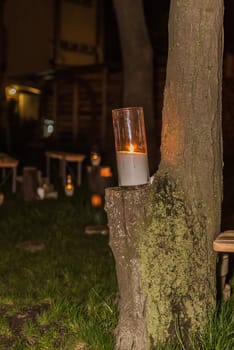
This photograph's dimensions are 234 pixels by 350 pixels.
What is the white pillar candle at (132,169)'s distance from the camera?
435 cm

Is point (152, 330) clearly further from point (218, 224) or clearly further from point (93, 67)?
point (93, 67)

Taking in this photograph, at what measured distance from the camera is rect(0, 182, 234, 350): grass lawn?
4.17 meters

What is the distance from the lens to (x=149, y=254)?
12.5 feet

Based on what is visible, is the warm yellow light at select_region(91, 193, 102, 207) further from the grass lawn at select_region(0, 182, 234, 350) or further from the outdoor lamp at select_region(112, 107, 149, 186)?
the outdoor lamp at select_region(112, 107, 149, 186)

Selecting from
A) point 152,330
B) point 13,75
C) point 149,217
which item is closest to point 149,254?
point 149,217

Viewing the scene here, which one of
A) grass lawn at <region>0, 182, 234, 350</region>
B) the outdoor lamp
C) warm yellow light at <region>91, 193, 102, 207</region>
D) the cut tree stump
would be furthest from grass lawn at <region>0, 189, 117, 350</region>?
the outdoor lamp

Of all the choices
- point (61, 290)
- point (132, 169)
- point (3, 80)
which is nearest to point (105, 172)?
point (61, 290)

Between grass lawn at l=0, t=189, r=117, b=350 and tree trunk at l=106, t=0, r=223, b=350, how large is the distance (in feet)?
1.45

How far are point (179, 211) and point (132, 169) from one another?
0.66m

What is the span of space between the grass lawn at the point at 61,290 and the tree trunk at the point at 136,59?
102 inches

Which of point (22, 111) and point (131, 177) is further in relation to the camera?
point (22, 111)

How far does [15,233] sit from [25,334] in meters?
3.56

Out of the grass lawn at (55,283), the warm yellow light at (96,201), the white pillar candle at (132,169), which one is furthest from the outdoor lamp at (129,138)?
the warm yellow light at (96,201)

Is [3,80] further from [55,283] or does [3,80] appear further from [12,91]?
[55,283]
